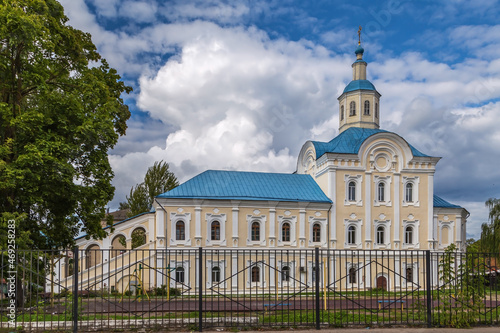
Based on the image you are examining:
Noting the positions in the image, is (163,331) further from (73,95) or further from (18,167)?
(73,95)

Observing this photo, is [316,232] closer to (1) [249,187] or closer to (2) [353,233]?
(2) [353,233]

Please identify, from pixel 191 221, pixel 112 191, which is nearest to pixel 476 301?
pixel 112 191

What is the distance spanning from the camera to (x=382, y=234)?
98.5 feet

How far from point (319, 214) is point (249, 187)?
16.1 ft

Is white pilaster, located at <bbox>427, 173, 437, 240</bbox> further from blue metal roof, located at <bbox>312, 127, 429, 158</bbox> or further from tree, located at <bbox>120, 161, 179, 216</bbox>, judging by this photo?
tree, located at <bbox>120, 161, 179, 216</bbox>

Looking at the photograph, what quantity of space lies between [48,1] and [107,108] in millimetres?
4658

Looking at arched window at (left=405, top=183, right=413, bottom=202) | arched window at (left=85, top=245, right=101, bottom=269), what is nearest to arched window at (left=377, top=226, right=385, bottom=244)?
arched window at (left=405, top=183, right=413, bottom=202)

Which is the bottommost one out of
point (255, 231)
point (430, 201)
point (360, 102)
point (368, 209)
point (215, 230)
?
point (255, 231)

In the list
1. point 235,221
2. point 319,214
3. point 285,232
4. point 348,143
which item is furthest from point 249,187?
point 348,143

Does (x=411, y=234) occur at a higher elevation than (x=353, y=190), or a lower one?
lower

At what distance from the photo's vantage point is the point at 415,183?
3053 centimetres

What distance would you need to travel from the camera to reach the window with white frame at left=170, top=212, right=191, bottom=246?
26391 millimetres

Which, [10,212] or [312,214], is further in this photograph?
[312,214]

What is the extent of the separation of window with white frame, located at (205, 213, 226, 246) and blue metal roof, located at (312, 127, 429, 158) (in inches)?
344
